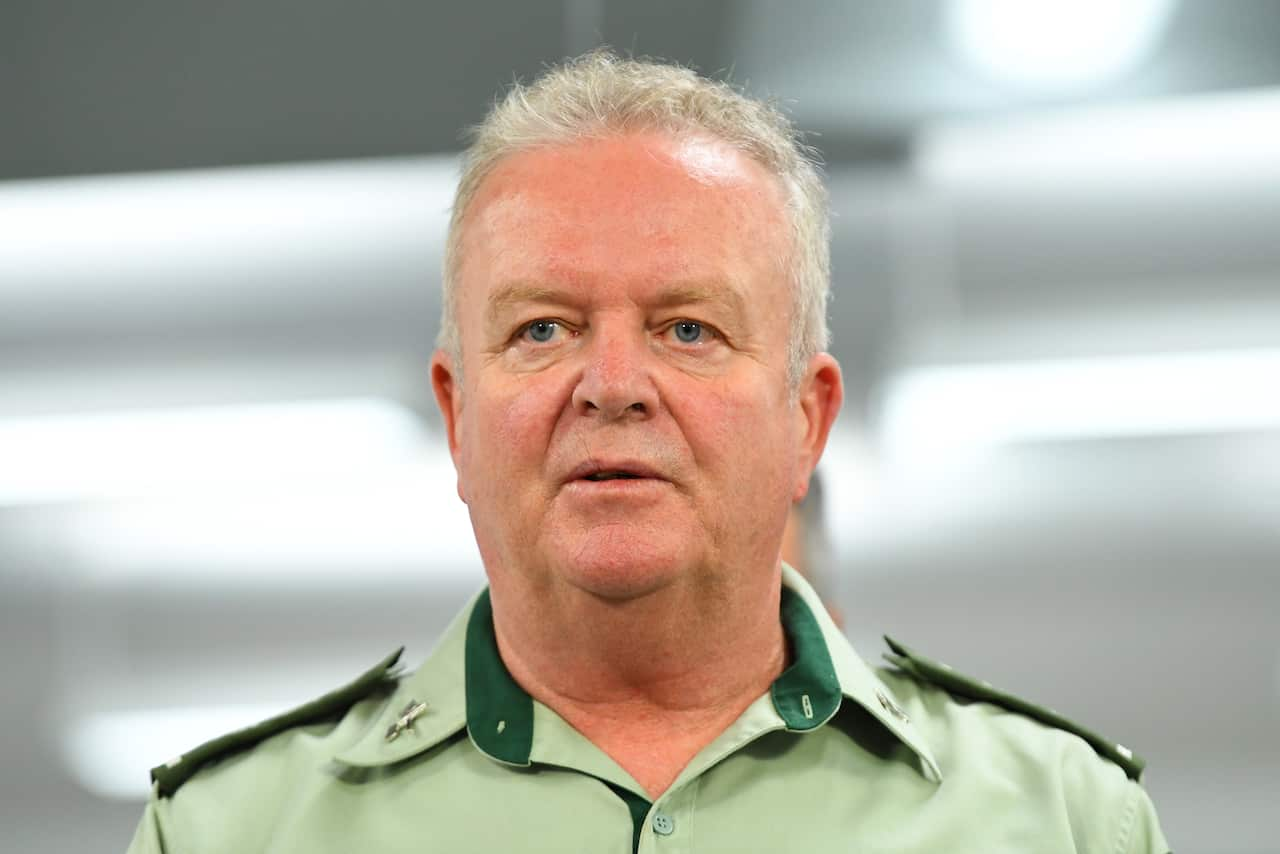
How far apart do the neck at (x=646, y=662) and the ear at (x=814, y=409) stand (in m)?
0.13

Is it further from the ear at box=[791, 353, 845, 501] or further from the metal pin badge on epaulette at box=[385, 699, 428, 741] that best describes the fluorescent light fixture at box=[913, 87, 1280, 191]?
the metal pin badge on epaulette at box=[385, 699, 428, 741]

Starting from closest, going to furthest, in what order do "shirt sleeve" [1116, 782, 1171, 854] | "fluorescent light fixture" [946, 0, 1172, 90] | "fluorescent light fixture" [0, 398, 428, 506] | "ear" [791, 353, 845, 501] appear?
"shirt sleeve" [1116, 782, 1171, 854] → "ear" [791, 353, 845, 501] → "fluorescent light fixture" [946, 0, 1172, 90] → "fluorescent light fixture" [0, 398, 428, 506]

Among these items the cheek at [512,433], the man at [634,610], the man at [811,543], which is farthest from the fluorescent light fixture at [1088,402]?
the cheek at [512,433]

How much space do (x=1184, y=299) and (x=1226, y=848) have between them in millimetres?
886

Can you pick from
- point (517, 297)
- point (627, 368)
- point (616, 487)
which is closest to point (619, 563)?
point (616, 487)

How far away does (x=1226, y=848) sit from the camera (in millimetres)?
2447

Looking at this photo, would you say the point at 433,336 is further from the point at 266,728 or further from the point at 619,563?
the point at 619,563

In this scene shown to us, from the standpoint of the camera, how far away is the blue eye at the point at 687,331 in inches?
55.9

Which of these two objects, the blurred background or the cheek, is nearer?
the cheek

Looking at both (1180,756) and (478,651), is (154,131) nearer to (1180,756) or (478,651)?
(478,651)

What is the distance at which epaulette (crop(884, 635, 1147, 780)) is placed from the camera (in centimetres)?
153

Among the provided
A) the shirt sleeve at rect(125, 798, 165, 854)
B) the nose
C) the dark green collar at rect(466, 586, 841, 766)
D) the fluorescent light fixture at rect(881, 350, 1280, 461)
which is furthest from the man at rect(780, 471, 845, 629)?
the shirt sleeve at rect(125, 798, 165, 854)

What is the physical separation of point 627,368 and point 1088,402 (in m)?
1.41

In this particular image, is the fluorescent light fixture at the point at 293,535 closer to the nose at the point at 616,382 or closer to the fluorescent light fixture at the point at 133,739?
the fluorescent light fixture at the point at 133,739
